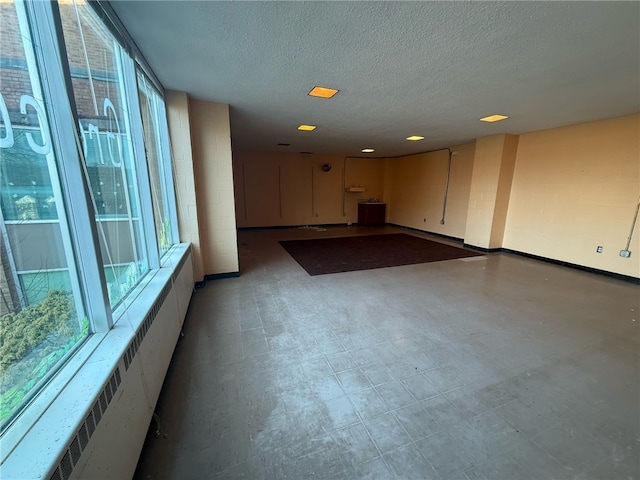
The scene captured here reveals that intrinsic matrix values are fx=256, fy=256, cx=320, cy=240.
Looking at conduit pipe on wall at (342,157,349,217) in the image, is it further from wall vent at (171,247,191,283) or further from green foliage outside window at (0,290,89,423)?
green foliage outside window at (0,290,89,423)

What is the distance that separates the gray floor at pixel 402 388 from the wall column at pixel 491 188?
2.39m

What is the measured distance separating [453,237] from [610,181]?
127 inches

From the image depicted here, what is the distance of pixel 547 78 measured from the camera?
2.52 m

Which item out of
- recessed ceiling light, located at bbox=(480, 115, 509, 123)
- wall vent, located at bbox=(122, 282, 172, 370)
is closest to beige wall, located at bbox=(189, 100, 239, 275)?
wall vent, located at bbox=(122, 282, 172, 370)

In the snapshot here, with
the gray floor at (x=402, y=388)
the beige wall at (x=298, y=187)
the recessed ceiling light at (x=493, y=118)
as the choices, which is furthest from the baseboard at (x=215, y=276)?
the recessed ceiling light at (x=493, y=118)

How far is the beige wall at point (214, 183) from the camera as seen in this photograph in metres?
3.39

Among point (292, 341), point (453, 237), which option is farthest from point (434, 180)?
point (292, 341)

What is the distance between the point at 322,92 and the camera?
301cm

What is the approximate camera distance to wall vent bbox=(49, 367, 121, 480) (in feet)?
2.41

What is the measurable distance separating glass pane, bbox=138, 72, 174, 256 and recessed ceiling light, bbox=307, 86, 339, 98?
5.45 feet

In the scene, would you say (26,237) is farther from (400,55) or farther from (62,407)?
(400,55)

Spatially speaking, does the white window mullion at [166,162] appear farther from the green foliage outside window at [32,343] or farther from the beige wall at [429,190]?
the beige wall at [429,190]

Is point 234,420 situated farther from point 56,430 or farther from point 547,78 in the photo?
point 547,78

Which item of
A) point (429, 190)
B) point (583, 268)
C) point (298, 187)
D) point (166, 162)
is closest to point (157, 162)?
point (166, 162)
